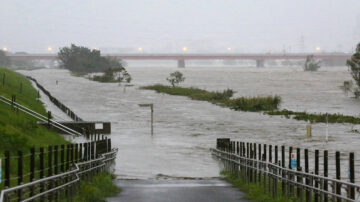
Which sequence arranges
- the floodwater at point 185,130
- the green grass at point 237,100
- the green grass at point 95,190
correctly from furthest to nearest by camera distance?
the green grass at point 237,100, the floodwater at point 185,130, the green grass at point 95,190

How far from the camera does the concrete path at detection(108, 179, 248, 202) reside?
18906 millimetres

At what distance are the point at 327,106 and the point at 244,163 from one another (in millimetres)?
86855

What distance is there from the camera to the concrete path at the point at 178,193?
18.9 m

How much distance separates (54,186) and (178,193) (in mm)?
4906

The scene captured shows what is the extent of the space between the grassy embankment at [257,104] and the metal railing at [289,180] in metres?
51.7

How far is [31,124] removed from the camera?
133 feet

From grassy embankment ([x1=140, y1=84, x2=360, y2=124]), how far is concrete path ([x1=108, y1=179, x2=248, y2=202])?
Answer: 2310 inches

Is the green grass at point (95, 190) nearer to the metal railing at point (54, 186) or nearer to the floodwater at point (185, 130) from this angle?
the metal railing at point (54, 186)

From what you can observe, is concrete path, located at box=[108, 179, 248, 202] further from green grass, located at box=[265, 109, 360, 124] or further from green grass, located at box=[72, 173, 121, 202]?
green grass, located at box=[265, 109, 360, 124]

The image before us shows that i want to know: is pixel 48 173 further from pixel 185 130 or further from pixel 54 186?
pixel 185 130

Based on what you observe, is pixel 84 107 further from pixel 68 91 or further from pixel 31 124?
pixel 31 124

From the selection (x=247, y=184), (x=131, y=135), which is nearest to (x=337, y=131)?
(x=131, y=135)

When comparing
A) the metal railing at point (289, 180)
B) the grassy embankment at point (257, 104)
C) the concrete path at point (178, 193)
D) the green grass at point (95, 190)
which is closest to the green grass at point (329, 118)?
the grassy embankment at point (257, 104)

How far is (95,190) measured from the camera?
1900 centimetres
